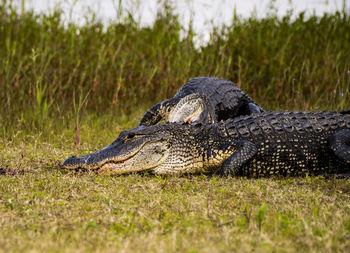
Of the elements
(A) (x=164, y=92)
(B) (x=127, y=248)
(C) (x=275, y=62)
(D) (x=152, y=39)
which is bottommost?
(B) (x=127, y=248)

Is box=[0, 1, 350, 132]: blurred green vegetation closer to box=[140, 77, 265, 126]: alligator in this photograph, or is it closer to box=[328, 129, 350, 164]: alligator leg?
box=[140, 77, 265, 126]: alligator

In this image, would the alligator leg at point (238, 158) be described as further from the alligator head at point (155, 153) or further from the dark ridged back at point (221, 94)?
the dark ridged back at point (221, 94)

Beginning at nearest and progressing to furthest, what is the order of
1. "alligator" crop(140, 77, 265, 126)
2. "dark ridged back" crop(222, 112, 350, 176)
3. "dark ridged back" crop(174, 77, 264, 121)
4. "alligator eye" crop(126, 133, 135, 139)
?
"alligator eye" crop(126, 133, 135, 139)
"dark ridged back" crop(222, 112, 350, 176)
"alligator" crop(140, 77, 265, 126)
"dark ridged back" crop(174, 77, 264, 121)

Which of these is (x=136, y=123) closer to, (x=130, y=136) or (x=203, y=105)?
(x=203, y=105)

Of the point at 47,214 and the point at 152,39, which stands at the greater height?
the point at 152,39

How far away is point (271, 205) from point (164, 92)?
4753 millimetres

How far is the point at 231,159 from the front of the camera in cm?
361

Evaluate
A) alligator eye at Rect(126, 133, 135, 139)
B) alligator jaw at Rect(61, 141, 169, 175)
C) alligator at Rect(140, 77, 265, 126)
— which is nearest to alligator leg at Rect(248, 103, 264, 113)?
alligator at Rect(140, 77, 265, 126)

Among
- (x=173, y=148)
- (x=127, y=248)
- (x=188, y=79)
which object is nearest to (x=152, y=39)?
(x=188, y=79)

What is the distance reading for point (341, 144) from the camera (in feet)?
12.4

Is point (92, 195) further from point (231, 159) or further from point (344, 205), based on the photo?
point (344, 205)

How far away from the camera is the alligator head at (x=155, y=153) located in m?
3.55

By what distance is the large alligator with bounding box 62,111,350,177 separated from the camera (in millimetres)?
3592

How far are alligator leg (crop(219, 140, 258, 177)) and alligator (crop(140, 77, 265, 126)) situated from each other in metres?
1.93
